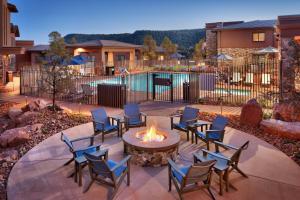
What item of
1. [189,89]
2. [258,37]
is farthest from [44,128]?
[258,37]

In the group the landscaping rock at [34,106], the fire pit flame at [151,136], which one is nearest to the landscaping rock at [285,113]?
the fire pit flame at [151,136]

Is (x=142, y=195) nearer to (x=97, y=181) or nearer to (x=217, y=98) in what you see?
(x=97, y=181)

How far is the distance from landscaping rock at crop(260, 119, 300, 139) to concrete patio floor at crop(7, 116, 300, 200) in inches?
41.0

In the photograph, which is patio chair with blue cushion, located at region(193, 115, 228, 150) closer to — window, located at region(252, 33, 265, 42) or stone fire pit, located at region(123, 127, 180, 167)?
stone fire pit, located at region(123, 127, 180, 167)

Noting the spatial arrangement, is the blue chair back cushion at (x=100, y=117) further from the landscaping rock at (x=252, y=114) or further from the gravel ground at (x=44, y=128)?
the landscaping rock at (x=252, y=114)

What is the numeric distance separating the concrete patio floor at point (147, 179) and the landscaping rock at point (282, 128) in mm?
1041

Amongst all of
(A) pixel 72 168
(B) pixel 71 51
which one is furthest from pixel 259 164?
(B) pixel 71 51

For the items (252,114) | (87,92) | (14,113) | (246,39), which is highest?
(246,39)

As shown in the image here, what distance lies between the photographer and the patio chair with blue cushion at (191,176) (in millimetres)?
5699

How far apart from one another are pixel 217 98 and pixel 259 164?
8.28m

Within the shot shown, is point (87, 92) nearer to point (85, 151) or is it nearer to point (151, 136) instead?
point (151, 136)

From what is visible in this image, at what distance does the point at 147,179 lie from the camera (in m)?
6.80

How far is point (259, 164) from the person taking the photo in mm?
7629

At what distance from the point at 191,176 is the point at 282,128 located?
17.4 feet
